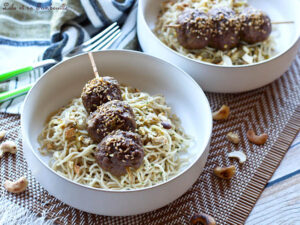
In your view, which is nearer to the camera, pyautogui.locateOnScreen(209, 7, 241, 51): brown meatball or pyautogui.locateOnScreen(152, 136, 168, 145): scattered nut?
pyautogui.locateOnScreen(152, 136, 168, 145): scattered nut

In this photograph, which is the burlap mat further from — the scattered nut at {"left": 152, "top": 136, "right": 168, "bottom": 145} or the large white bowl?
the scattered nut at {"left": 152, "top": 136, "right": 168, "bottom": 145}

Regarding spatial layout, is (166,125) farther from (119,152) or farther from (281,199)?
(281,199)

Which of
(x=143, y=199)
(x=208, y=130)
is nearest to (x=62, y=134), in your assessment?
(x=143, y=199)

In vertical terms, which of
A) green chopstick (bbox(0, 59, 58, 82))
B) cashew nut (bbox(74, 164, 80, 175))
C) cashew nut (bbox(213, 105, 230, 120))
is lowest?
cashew nut (bbox(213, 105, 230, 120))

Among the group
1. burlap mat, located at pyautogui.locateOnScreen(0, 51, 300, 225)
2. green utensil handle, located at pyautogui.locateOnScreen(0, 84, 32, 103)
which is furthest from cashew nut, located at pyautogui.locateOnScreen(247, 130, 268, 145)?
green utensil handle, located at pyautogui.locateOnScreen(0, 84, 32, 103)

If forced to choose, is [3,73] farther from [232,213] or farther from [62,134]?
[232,213]
